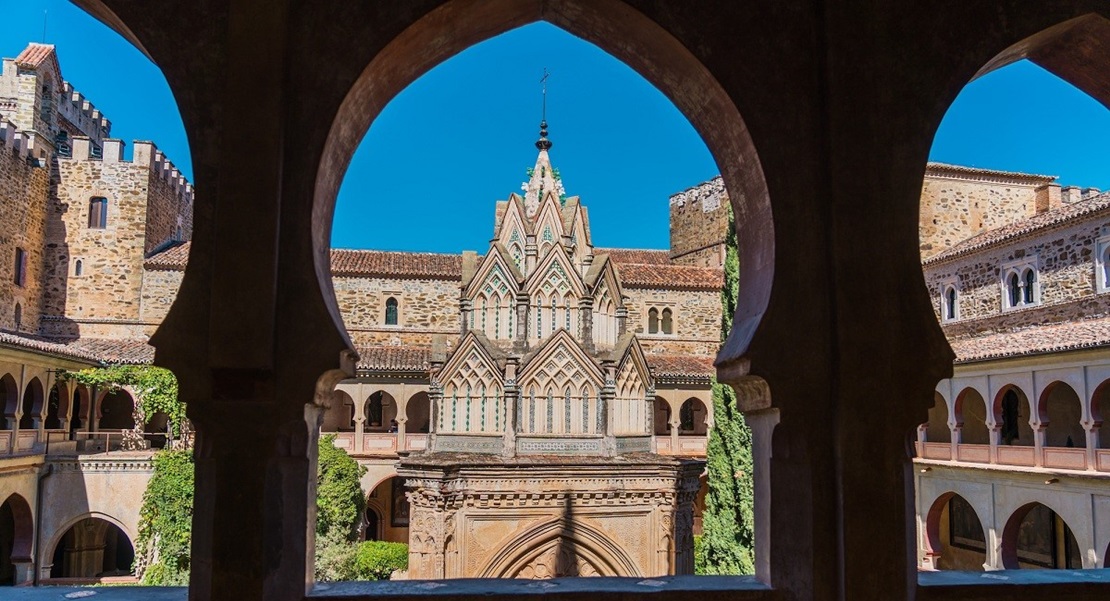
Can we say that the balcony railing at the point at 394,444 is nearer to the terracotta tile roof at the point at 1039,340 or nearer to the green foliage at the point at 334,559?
the green foliage at the point at 334,559

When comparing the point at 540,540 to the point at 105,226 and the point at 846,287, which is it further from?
the point at 105,226

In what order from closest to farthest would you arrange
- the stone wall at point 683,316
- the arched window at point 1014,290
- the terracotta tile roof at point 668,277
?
1. the arched window at point 1014,290
2. the stone wall at point 683,316
3. the terracotta tile roof at point 668,277

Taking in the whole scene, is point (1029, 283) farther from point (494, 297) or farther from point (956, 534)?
point (494, 297)

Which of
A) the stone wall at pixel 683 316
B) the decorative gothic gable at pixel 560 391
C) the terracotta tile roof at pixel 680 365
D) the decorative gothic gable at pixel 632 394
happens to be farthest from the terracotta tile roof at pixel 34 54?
the decorative gothic gable at pixel 632 394

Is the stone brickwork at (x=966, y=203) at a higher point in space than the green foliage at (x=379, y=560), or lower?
higher

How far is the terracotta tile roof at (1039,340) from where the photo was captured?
16953 mm

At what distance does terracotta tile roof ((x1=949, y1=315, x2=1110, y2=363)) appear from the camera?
1695 cm

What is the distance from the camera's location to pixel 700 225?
38.3 meters

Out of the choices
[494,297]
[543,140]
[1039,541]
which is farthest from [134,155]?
[1039,541]

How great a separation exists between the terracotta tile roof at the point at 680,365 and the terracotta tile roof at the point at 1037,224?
26.9ft

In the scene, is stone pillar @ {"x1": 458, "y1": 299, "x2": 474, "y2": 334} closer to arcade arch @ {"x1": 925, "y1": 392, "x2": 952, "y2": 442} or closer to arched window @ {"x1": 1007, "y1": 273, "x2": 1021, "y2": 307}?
arched window @ {"x1": 1007, "y1": 273, "x2": 1021, "y2": 307}

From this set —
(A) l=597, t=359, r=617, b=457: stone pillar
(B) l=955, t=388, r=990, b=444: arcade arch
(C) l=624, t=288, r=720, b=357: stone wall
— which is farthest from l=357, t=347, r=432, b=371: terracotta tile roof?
(B) l=955, t=388, r=990, b=444: arcade arch

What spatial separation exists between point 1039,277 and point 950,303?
4.20 m

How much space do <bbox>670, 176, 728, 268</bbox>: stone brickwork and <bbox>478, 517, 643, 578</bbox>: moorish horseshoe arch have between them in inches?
843
